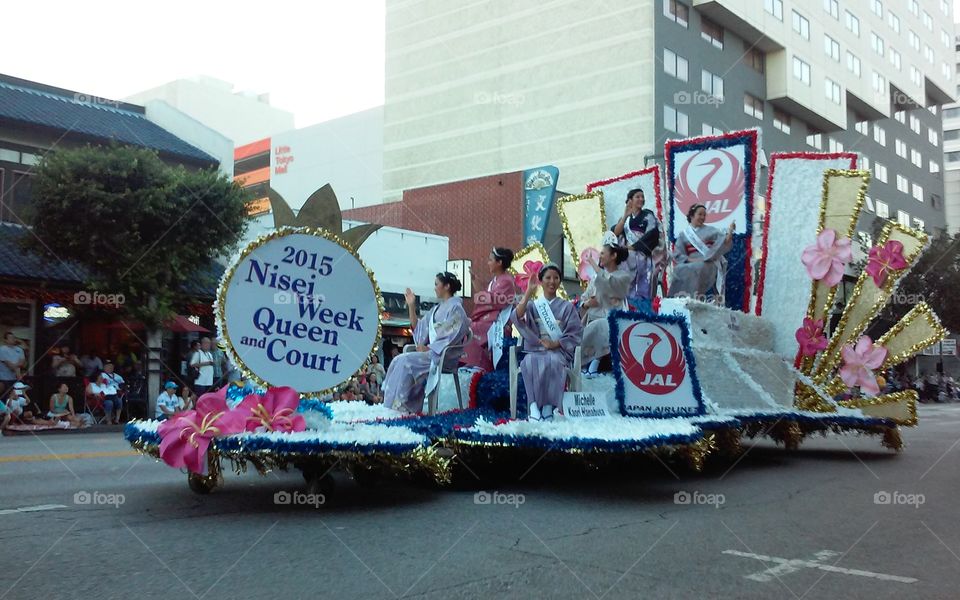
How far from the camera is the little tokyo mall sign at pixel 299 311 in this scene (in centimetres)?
646

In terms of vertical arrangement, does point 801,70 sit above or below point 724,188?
above

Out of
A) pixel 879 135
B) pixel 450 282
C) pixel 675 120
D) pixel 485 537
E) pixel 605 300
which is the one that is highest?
pixel 879 135

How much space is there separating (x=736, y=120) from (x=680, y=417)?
3584 cm

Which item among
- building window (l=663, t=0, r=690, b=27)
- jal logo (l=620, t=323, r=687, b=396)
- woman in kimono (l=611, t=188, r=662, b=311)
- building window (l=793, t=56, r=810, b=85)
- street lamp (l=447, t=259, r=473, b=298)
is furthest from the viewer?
building window (l=793, t=56, r=810, b=85)

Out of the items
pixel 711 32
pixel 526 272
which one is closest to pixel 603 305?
pixel 526 272

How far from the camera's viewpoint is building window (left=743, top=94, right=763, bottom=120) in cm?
4166

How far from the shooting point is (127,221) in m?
17.8

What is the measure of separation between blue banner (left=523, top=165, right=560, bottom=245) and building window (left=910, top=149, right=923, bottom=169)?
38683 mm

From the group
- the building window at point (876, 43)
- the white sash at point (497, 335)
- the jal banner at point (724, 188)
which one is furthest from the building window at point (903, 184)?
the white sash at point (497, 335)

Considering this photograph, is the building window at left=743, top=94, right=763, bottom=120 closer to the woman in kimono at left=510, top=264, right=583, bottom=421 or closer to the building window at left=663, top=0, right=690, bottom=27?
the building window at left=663, top=0, right=690, bottom=27

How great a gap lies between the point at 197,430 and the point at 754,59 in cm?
4157

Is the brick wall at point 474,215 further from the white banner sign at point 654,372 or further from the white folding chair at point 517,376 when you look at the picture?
the white folding chair at point 517,376

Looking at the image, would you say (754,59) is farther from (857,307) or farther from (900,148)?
(857,307)

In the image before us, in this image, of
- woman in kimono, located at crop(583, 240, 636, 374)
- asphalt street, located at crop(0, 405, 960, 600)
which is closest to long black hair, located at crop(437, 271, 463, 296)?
woman in kimono, located at crop(583, 240, 636, 374)
